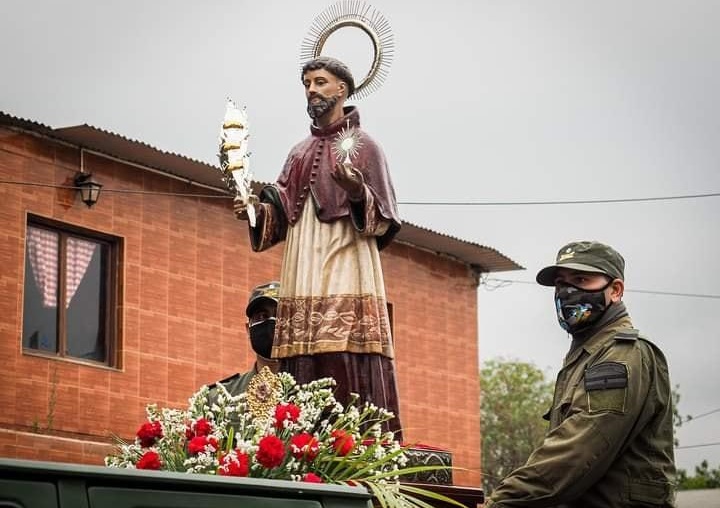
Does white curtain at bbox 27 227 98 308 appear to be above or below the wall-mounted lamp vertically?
below

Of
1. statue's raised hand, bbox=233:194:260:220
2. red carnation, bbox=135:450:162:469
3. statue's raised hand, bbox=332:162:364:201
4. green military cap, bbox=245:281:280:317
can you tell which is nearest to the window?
green military cap, bbox=245:281:280:317

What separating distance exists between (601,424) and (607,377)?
0.25m

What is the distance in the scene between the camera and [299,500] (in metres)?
5.13

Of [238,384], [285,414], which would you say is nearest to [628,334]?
[285,414]

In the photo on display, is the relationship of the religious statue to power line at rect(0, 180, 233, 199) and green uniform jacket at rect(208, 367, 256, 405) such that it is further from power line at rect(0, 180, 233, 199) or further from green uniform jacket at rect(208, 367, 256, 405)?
power line at rect(0, 180, 233, 199)

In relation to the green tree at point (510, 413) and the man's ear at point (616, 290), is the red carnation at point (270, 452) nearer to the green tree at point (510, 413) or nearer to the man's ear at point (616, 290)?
the man's ear at point (616, 290)

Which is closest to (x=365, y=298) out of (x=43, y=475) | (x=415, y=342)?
(x=43, y=475)

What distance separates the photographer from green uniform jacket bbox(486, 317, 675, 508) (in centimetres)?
733

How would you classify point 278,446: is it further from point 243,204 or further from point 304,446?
point 243,204

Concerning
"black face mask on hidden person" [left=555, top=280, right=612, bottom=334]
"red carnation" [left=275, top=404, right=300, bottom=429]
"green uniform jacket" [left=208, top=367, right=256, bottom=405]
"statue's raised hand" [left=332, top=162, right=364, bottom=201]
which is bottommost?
"red carnation" [left=275, top=404, right=300, bottom=429]

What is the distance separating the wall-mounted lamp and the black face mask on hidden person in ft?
33.3

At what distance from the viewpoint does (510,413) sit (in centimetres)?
4009

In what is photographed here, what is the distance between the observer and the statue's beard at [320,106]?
9391 millimetres

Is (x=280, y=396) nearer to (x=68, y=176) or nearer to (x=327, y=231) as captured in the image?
(x=327, y=231)
